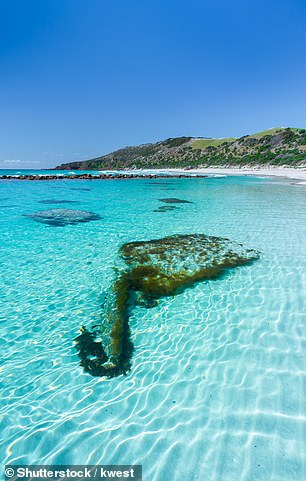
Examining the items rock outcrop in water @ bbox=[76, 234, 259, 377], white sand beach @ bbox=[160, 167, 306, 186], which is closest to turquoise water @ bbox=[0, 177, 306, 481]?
rock outcrop in water @ bbox=[76, 234, 259, 377]

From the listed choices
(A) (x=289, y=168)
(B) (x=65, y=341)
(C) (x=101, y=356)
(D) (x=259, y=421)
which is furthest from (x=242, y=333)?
(A) (x=289, y=168)

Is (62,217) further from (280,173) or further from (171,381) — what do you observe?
(280,173)

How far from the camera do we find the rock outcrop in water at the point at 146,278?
4.31 metres

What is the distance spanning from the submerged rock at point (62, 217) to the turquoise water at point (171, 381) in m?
7.11

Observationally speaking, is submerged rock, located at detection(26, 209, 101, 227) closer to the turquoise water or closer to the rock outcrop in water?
the rock outcrop in water

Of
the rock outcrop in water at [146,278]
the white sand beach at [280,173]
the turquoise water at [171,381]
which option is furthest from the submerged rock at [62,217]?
the white sand beach at [280,173]

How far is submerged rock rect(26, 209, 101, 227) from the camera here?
14461 millimetres

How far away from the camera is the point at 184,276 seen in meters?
6.99

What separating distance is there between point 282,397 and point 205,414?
107cm

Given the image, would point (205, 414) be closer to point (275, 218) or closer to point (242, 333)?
point (242, 333)

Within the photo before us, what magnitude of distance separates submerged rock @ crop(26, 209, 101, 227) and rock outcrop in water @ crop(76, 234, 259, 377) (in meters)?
5.87

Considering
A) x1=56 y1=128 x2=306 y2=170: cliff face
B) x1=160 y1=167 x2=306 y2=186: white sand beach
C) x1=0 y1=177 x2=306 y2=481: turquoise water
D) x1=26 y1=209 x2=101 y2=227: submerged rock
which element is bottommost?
x1=0 y1=177 x2=306 y2=481: turquoise water

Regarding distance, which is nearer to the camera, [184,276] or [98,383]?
[98,383]

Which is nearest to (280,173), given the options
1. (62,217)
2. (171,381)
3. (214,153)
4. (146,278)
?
(62,217)
